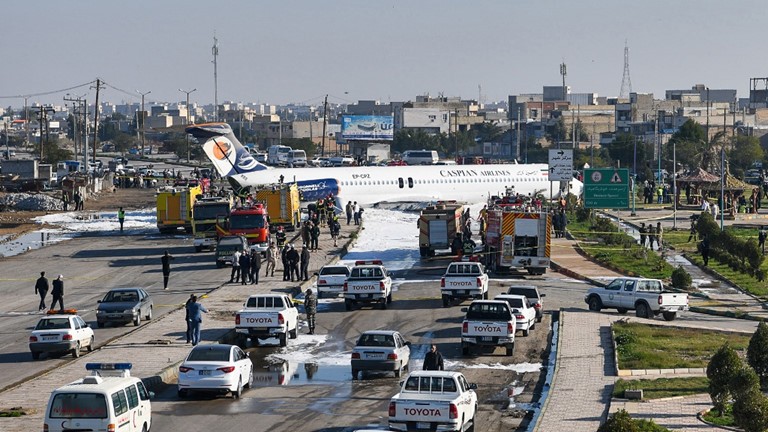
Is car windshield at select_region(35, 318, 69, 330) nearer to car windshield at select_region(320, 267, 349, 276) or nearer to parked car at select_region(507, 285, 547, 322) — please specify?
parked car at select_region(507, 285, 547, 322)

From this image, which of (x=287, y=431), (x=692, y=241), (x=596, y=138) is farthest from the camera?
(x=596, y=138)

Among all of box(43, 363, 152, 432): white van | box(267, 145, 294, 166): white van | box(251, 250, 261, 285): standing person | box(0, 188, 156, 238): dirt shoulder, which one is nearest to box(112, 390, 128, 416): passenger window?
box(43, 363, 152, 432): white van

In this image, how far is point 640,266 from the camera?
5144 centimetres

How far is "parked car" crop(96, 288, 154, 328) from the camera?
117 feet

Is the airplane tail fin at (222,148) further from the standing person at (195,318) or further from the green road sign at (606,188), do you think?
the standing person at (195,318)

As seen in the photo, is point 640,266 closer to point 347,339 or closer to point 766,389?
point 347,339

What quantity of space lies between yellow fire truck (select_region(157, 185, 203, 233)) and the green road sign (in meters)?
19.8

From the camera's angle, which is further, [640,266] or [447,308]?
[640,266]

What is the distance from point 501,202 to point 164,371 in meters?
39.4

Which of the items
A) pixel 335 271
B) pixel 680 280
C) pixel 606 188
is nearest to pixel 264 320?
pixel 335 271

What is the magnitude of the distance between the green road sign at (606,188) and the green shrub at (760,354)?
37.0 m

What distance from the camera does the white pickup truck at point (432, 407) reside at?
807 inches

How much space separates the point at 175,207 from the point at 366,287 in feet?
91.0

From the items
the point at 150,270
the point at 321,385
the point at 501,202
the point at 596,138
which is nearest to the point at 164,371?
the point at 321,385
